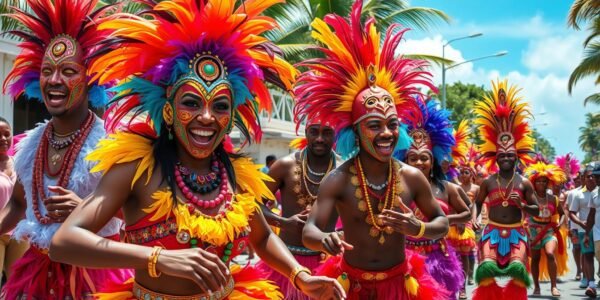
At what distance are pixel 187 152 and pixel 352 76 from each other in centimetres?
204

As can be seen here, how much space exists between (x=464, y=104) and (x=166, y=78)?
50137mm

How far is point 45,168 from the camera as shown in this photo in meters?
4.15

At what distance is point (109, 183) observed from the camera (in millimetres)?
2922

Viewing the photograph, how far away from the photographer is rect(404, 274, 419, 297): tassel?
4.64m

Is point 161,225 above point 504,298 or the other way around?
above

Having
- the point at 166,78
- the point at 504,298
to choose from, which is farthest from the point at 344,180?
the point at 504,298

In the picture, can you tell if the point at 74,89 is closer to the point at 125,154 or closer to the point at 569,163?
the point at 125,154

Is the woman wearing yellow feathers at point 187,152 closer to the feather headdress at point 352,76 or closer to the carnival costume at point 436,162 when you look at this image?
the feather headdress at point 352,76

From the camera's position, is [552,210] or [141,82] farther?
[552,210]

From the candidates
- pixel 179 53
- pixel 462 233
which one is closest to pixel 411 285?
pixel 179 53

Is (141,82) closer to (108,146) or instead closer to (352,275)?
(108,146)

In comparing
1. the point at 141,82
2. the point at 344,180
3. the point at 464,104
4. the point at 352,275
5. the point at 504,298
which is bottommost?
the point at 504,298

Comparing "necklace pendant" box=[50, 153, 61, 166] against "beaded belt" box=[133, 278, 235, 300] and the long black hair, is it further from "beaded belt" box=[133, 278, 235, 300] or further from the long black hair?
"beaded belt" box=[133, 278, 235, 300]

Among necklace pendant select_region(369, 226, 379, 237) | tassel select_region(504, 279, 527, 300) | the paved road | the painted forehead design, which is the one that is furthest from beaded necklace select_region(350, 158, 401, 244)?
the paved road
